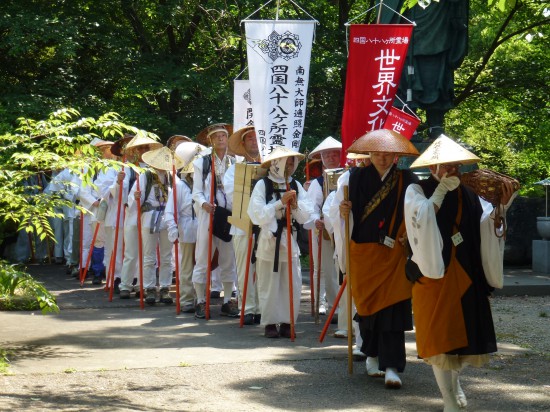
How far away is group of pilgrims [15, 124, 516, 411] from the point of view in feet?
21.4

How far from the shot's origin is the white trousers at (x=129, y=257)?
12.9 meters

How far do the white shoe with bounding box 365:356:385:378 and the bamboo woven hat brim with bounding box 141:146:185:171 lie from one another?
4.86 m

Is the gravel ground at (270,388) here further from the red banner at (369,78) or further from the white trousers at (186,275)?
the white trousers at (186,275)

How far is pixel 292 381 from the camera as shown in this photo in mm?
7621

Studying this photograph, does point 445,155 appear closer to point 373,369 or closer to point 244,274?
point 373,369

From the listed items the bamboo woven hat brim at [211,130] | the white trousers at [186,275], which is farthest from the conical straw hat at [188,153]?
the white trousers at [186,275]

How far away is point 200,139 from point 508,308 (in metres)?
4.53

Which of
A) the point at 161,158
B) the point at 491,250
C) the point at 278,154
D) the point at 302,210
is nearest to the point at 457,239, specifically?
the point at 491,250

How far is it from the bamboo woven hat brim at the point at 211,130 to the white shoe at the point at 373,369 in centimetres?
453

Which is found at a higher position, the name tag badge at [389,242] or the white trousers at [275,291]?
the name tag badge at [389,242]

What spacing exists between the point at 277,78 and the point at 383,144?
301cm

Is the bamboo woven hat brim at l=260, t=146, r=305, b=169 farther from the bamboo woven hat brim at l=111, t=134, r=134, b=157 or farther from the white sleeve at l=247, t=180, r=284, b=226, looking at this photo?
the bamboo woven hat brim at l=111, t=134, r=134, b=157

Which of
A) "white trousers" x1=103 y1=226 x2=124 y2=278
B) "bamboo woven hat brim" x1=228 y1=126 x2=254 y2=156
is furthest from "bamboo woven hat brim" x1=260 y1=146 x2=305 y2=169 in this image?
"white trousers" x1=103 y1=226 x2=124 y2=278

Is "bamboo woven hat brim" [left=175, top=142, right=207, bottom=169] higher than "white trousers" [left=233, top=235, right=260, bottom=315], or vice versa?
"bamboo woven hat brim" [left=175, top=142, right=207, bottom=169]
